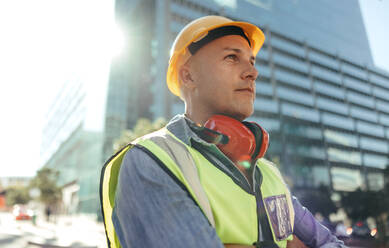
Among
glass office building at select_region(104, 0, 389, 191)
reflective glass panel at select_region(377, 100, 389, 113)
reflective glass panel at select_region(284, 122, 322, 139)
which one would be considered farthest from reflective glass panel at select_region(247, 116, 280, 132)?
reflective glass panel at select_region(377, 100, 389, 113)

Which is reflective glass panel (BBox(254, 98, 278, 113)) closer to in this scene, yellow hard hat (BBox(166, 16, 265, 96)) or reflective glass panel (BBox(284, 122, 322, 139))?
reflective glass panel (BBox(284, 122, 322, 139))

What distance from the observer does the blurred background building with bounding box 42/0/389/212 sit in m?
38.9

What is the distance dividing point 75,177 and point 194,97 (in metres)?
50.5

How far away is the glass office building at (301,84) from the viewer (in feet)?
134

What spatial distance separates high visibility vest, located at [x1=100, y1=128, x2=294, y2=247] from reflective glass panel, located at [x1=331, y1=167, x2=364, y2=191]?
189ft

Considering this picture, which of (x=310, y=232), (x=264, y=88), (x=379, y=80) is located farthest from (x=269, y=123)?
(x=379, y=80)

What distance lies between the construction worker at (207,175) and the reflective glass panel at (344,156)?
2261 inches

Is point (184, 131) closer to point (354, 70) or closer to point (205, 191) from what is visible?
point (205, 191)

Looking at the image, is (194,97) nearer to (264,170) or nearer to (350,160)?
(264,170)

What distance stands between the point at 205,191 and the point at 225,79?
631 mm

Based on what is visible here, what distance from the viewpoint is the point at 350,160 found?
55.1 metres

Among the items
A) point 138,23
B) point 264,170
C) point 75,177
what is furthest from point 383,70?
point 264,170

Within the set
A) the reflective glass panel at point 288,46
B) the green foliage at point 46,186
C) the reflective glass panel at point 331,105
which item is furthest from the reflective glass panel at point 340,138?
the green foliage at point 46,186

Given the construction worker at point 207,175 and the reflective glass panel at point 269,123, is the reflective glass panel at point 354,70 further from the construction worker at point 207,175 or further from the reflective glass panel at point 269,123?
the construction worker at point 207,175
